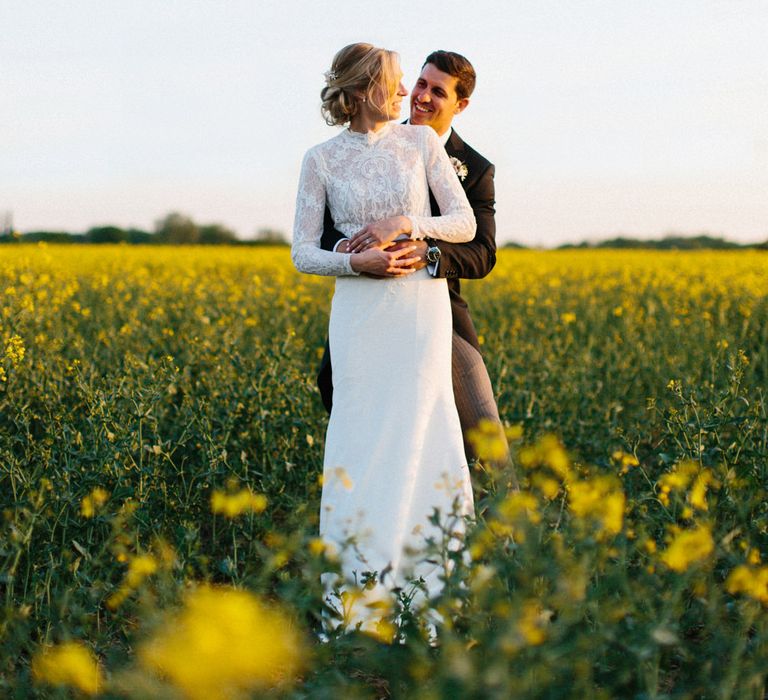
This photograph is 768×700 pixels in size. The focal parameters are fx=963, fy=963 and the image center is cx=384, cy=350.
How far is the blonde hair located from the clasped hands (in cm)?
40

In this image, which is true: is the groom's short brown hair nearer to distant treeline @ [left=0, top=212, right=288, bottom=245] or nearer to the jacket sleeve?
the jacket sleeve

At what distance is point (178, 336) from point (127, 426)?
361 cm

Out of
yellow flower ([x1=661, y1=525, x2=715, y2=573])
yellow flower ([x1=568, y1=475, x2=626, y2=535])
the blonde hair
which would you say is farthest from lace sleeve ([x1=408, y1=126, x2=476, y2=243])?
yellow flower ([x1=661, y1=525, x2=715, y2=573])

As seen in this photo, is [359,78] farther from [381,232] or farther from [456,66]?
[456,66]

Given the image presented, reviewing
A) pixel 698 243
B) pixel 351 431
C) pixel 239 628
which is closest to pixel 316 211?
pixel 351 431

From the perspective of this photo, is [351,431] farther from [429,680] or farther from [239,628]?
[239,628]

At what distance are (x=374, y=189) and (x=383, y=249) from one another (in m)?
0.22

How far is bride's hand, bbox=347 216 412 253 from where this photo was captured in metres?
3.18

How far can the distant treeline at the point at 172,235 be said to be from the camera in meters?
29.4

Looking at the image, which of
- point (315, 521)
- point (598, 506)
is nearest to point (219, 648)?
point (598, 506)

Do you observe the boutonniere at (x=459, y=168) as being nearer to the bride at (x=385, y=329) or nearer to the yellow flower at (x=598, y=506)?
the bride at (x=385, y=329)

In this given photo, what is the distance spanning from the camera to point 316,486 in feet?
13.9

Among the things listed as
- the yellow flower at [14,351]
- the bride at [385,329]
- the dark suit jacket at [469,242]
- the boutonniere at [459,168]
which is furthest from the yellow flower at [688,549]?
the yellow flower at [14,351]

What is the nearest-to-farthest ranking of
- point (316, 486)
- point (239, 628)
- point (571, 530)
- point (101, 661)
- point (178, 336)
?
point (239, 628) < point (571, 530) < point (101, 661) < point (316, 486) < point (178, 336)
